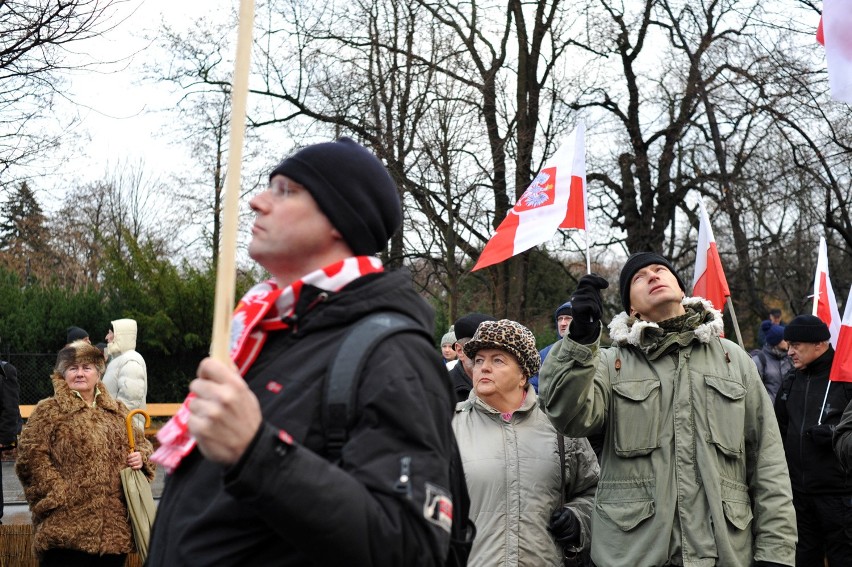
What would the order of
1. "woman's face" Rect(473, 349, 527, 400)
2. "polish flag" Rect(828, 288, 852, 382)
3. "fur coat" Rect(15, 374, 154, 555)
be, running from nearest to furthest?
"woman's face" Rect(473, 349, 527, 400)
"fur coat" Rect(15, 374, 154, 555)
"polish flag" Rect(828, 288, 852, 382)

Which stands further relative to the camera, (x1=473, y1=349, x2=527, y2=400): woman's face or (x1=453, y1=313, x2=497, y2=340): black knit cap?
(x1=453, y1=313, x2=497, y2=340): black knit cap

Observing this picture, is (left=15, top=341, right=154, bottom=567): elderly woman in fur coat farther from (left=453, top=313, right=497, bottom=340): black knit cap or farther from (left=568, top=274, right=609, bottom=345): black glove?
(left=568, top=274, right=609, bottom=345): black glove

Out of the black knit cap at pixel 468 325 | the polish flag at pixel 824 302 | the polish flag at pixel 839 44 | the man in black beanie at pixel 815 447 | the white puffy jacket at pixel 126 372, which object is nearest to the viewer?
the polish flag at pixel 839 44

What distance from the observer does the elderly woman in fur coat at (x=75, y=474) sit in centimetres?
620

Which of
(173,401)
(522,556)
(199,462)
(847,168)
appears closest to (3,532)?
(522,556)

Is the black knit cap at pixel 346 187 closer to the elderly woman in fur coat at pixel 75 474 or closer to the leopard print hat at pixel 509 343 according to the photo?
the leopard print hat at pixel 509 343

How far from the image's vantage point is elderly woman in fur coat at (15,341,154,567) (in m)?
6.20

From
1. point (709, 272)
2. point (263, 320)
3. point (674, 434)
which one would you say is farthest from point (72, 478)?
point (709, 272)

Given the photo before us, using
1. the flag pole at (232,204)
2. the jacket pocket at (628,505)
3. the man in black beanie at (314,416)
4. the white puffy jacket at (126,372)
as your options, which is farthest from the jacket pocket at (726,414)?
the white puffy jacket at (126,372)

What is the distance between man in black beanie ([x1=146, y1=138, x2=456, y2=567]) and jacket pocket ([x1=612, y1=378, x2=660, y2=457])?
213 cm

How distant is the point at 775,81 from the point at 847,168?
442 cm

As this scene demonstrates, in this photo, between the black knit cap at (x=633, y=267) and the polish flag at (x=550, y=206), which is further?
the polish flag at (x=550, y=206)

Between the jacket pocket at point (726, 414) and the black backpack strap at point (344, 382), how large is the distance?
8.12 ft

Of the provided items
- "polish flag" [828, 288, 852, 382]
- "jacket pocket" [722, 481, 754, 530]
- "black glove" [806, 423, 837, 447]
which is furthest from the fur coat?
"black glove" [806, 423, 837, 447]
